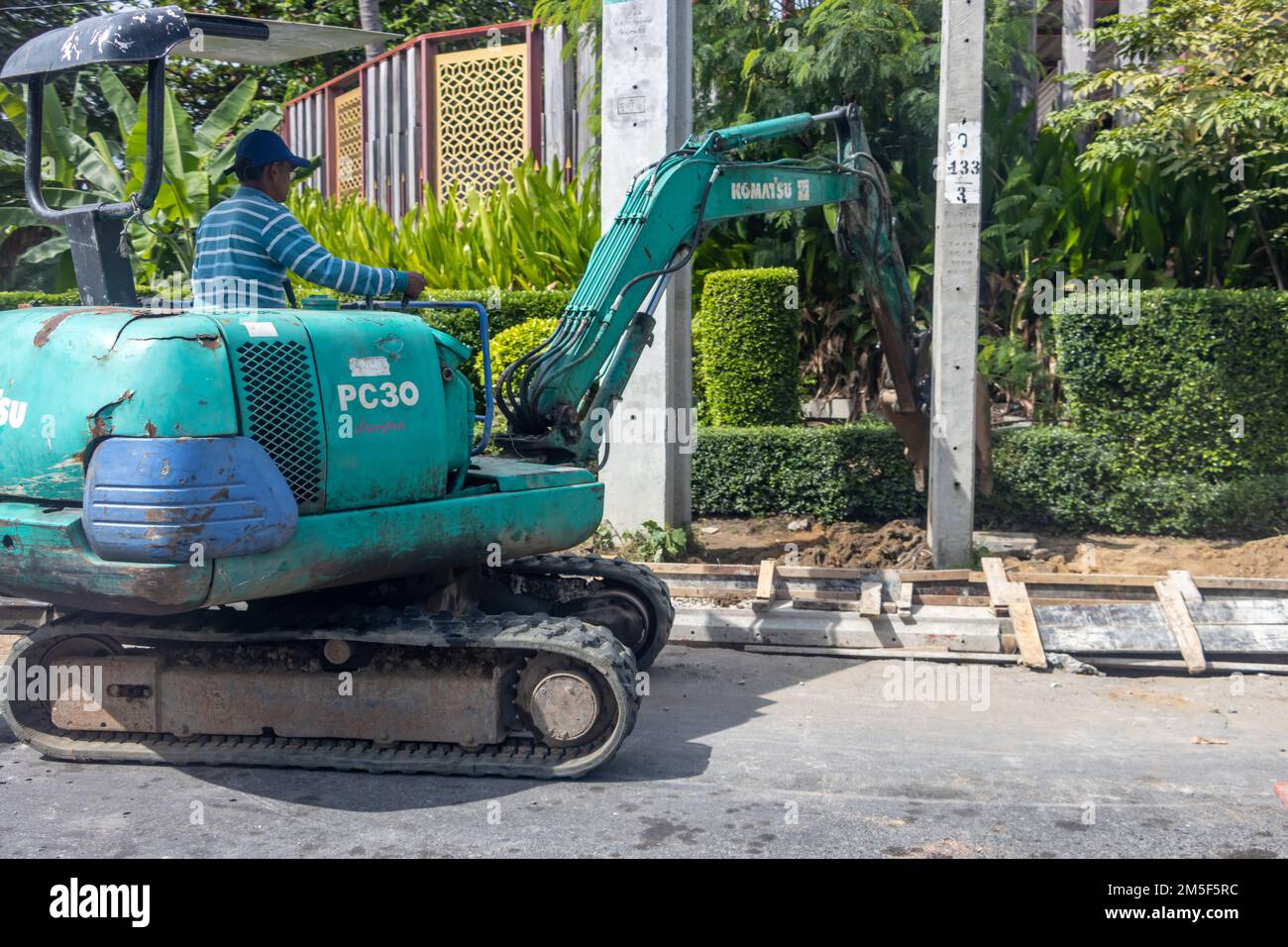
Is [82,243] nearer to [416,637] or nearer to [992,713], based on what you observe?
[416,637]

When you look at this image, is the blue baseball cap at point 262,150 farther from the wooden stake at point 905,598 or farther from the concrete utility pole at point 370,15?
the concrete utility pole at point 370,15

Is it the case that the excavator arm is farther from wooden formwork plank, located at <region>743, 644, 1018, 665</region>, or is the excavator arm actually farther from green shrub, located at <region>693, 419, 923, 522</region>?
green shrub, located at <region>693, 419, 923, 522</region>

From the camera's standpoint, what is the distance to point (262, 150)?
5375mm

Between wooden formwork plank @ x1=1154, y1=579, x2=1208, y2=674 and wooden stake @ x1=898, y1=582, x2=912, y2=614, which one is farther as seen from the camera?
wooden stake @ x1=898, y1=582, x2=912, y2=614

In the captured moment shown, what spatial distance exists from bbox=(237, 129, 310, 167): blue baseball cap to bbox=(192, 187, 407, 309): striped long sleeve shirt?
0.12 metres

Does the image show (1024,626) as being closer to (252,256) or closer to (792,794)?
(792,794)

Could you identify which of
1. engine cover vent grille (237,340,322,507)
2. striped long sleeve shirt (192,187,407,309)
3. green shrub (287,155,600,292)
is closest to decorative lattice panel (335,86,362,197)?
green shrub (287,155,600,292)

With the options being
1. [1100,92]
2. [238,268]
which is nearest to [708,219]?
[238,268]

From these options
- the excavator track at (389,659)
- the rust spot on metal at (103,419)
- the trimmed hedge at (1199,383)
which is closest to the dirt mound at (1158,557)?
the trimmed hedge at (1199,383)

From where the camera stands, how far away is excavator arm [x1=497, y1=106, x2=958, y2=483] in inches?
252

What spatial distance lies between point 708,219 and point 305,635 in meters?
3.10

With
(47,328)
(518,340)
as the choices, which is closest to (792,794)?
(47,328)

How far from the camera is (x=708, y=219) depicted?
6957 mm

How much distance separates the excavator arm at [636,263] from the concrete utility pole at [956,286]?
1005mm
